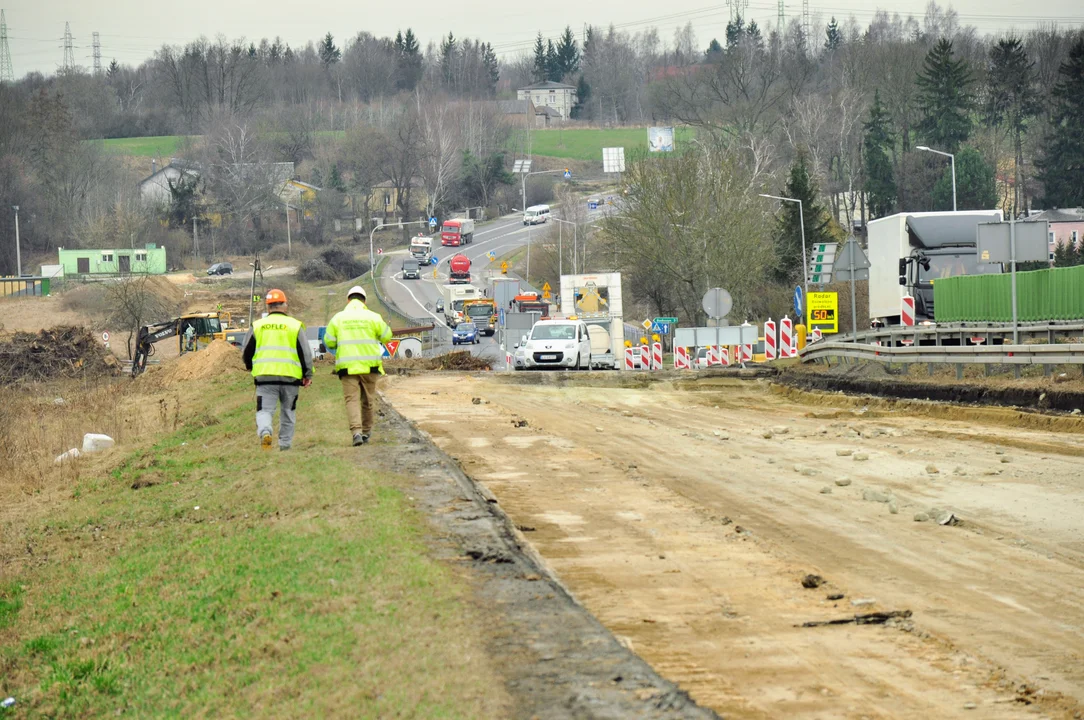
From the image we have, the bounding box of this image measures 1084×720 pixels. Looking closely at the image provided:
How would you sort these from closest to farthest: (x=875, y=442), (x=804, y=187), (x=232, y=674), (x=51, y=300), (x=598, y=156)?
1. (x=232, y=674)
2. (x=875, y=442)
3. (x=804, y=187)
4. (x=51, y=300)
5. (x=598, y=156)

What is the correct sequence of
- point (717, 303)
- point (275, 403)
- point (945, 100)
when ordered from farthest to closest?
point (945, 100), point (717, 303), point (275, 403)

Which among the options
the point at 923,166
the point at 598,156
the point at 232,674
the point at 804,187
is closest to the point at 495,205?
the point at 598,156

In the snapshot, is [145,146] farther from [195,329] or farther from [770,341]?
[770,341]

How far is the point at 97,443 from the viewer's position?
22.0 meters

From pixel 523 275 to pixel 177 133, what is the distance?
84.1 metres

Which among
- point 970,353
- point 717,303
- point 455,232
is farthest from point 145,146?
point 970,353

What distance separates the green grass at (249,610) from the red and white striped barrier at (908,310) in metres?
21.5

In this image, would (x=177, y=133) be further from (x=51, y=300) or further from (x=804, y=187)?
(x=804, y=187)

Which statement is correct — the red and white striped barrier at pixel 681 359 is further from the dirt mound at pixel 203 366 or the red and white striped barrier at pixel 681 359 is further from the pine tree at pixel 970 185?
the pine tree at pixel 970 185

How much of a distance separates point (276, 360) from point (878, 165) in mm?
83090

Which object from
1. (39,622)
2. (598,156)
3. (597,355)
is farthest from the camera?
(598,156)

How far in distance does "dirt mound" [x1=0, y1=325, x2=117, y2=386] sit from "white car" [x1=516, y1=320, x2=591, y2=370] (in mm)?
17567

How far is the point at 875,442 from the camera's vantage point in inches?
668

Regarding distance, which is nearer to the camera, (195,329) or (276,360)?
(276,360)
